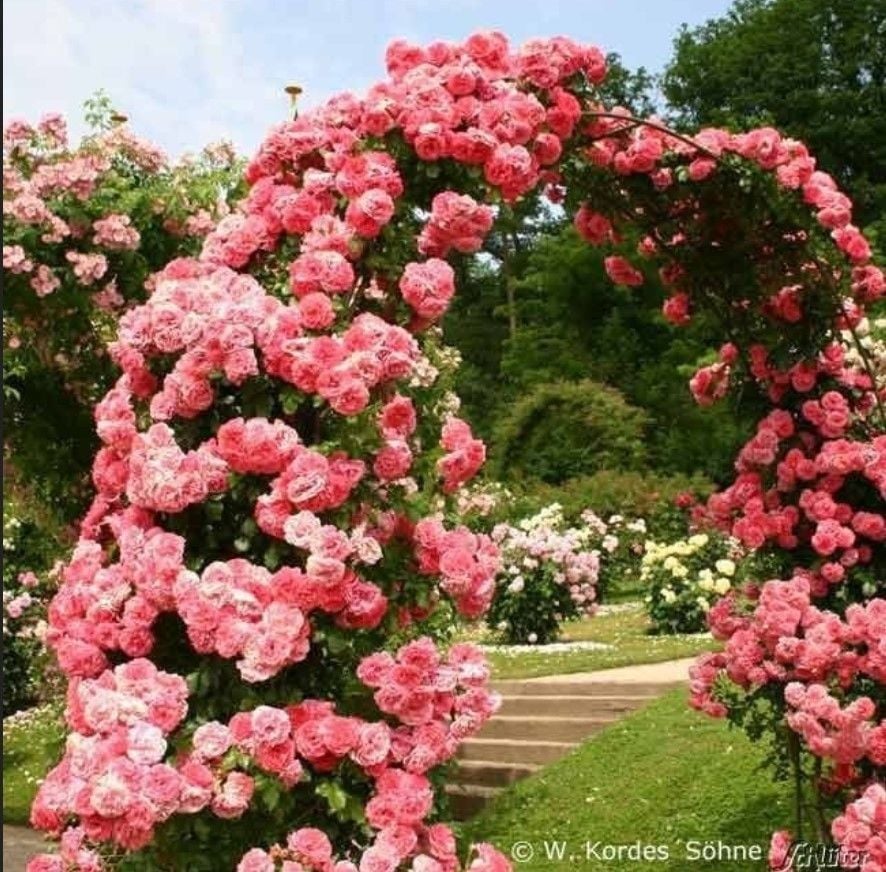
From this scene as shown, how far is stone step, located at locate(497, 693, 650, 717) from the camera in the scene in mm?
8055

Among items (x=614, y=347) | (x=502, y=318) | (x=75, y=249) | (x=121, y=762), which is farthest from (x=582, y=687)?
(x=502, y=318)

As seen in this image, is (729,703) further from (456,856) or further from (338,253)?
(338,253)

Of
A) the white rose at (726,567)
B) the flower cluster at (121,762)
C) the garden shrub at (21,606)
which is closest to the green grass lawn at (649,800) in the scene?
the white rose at (726,567)

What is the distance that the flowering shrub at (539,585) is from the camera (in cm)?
1142

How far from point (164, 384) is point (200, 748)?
876 millimetres

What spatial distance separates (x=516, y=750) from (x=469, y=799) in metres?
0.47

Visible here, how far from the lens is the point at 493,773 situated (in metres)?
7.76

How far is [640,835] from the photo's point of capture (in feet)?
19.8

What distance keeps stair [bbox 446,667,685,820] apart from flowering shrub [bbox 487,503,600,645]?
2803mm

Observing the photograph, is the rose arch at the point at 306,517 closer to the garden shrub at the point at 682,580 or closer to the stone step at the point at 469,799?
the stone step at the point at 469,799

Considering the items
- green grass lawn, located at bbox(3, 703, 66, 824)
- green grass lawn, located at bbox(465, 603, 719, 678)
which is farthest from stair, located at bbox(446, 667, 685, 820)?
green grass lawn, located at bbox(3, 703, 66, 824)

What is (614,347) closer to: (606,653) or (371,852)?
(606,653)

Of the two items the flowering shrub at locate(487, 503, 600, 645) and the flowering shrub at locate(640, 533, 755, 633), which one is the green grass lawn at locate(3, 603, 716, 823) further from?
the flowering shrub at locate(487, 503, 600, 645)

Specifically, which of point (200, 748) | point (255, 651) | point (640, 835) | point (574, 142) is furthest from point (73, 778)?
point (640, 835)
